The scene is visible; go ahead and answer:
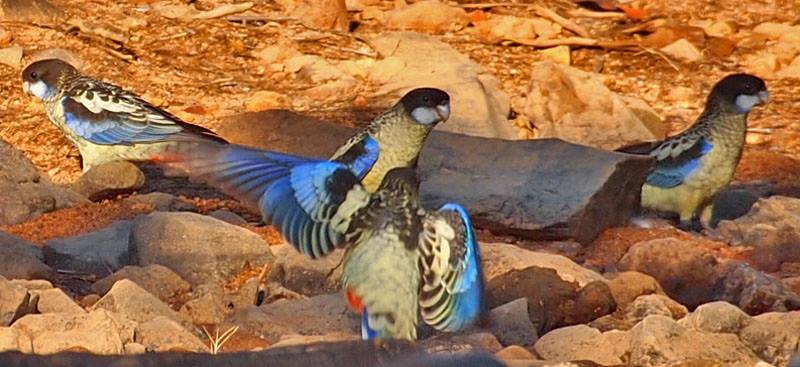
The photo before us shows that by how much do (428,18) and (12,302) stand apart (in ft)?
23.8

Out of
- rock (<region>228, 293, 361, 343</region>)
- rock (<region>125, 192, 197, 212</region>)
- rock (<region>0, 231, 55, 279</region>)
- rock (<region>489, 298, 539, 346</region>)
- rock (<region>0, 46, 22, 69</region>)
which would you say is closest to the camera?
rock (<region>489, 298, 539, 346</region>)

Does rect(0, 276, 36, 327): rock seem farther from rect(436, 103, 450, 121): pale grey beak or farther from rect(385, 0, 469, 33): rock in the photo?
rect(385, 0, 469, 33): rock

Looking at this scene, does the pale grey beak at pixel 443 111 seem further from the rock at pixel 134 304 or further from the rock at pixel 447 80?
the rock at pixel 134 304

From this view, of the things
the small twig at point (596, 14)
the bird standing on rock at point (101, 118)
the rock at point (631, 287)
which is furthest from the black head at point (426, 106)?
the small twig at point (596, 14)

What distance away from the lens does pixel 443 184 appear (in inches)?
343

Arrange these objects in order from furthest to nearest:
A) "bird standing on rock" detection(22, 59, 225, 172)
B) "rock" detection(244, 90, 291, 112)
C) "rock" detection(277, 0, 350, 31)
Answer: "rock" detection(277, 0, 350, 31)
"rock" detection(244, 90, 291, 112)
"bird standing on rock" detection(22, 59, 225, 172)

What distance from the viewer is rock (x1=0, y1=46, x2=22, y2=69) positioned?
11.1 m

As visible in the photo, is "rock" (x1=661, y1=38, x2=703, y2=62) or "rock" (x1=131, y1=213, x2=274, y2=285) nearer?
"rock" (x1=131, y1=213, x2=274, y2=285)

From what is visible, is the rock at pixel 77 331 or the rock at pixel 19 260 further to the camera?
the rock at pixel 19 260

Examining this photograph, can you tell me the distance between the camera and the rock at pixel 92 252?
7.25 metres

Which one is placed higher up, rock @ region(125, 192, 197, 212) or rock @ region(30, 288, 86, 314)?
rock @ region(30, 288, 86, 314)

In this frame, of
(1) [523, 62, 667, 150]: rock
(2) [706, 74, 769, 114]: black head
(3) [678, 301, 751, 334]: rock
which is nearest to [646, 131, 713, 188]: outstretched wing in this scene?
(2) [706, 74, 769, 114]: black head

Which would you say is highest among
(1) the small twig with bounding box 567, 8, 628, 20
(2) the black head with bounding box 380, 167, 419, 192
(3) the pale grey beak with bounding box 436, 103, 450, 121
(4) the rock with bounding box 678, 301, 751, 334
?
(2) the black head with bounding box 380, 167, 419, 192

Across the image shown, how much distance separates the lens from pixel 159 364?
79.4 inches
